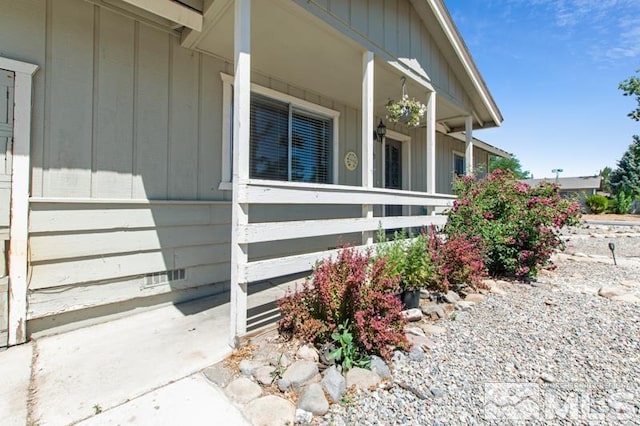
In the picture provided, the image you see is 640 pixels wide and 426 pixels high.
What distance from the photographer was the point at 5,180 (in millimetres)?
2396

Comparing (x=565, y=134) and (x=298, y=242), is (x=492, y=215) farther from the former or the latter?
(x=565, y=134)

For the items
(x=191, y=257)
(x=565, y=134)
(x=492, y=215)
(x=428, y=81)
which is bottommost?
(x=191, y=257)

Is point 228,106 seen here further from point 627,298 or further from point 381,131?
point 627,298

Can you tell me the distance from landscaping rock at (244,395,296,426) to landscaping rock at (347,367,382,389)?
0.44m

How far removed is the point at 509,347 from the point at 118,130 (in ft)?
13.2

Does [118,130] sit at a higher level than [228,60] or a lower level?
lower

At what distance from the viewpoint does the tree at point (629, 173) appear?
25.1 m

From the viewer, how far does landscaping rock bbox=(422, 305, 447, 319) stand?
313 centimetres

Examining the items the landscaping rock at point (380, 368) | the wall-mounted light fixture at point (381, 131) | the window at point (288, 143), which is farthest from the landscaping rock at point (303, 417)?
the wall-mounted light fixture at point (381, 131)

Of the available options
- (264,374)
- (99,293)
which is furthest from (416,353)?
(99,293)

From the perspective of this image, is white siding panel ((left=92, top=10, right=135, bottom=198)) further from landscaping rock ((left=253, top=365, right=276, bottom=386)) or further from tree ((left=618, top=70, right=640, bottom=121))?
tree ((left=618, top=70, right=640, bottom=121))

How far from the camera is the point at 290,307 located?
2574 mm

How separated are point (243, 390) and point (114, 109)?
109 inches

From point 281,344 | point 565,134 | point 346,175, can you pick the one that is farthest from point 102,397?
point 565,134
